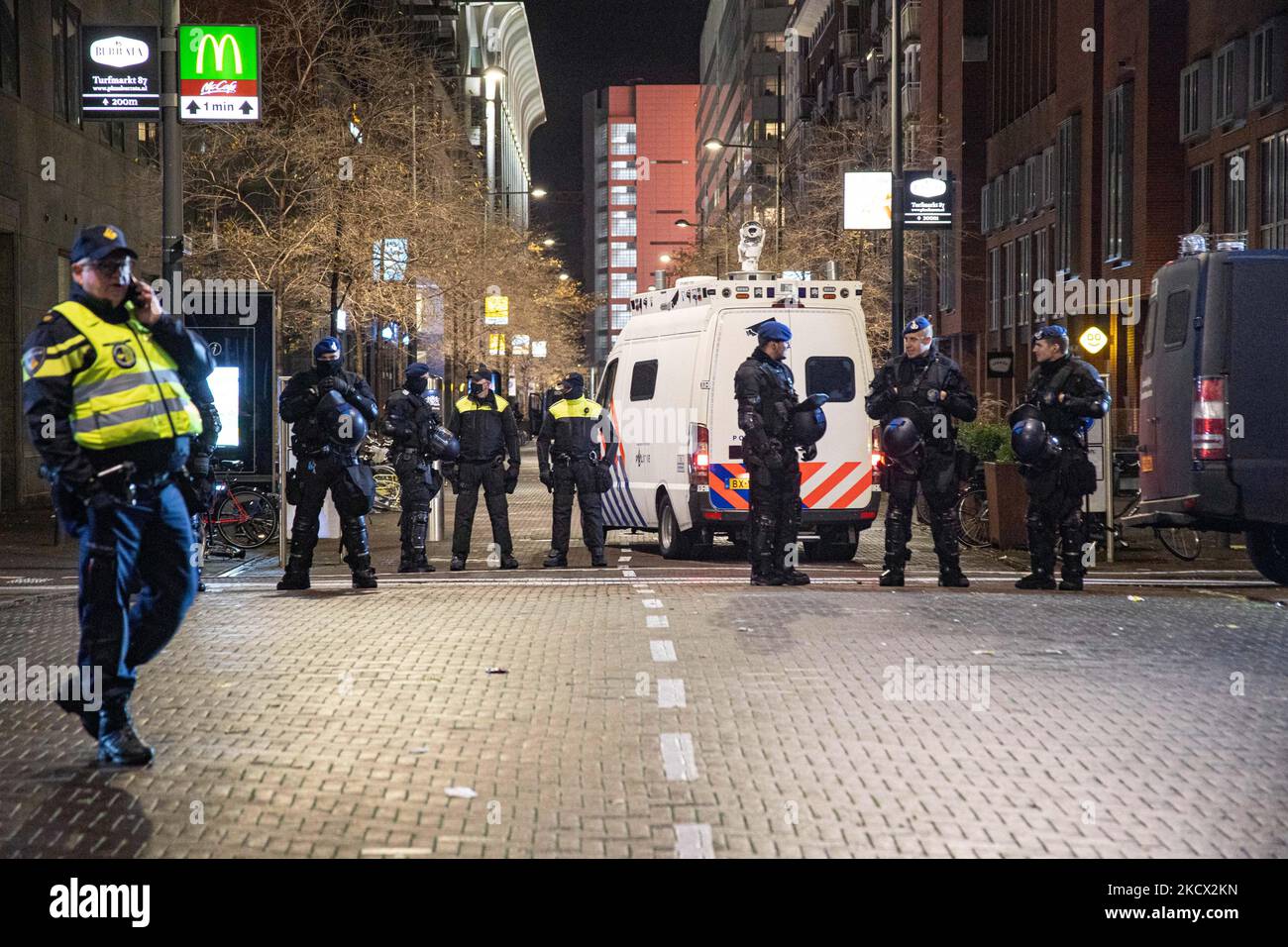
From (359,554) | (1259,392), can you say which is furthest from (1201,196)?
(359,554)

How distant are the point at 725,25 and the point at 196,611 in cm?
13307

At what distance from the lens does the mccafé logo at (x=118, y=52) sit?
1877 centimetres

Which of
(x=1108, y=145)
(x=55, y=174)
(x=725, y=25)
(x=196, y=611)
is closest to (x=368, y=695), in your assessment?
(x=196, y=611)

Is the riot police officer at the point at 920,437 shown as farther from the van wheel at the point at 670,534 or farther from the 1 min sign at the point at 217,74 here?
the 1 min sign at the point at 217,74

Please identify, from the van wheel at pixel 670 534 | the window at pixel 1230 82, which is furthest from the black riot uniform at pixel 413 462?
the window at pixel 1230 82

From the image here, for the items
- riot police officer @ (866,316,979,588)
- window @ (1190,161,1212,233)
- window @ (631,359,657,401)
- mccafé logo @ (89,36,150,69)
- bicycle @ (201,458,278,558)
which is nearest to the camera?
riot police officer @ (866,316,979,588)

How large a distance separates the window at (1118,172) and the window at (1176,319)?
1085 inches

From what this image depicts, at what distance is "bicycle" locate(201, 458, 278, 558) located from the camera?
19453 mm

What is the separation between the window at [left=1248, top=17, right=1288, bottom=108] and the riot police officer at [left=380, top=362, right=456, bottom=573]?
21.2 metres

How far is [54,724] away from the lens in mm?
7855

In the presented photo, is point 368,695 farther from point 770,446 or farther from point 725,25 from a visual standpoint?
point 725,25

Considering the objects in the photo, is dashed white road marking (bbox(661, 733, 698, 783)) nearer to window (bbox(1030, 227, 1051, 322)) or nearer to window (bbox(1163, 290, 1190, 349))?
window (bbox(1163, 290, 1190, 349))

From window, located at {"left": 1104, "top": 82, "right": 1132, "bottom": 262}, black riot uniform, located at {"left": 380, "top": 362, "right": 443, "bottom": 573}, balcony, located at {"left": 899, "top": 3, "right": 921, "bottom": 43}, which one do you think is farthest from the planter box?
balcony, located at {"left": 899, "top": 3, "right": 921, "bottom": 43}

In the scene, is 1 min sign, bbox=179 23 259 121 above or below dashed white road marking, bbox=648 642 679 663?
above
